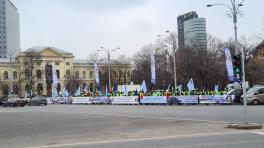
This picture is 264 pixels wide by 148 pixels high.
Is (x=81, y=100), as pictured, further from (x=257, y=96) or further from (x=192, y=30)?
(x=257, y=96)

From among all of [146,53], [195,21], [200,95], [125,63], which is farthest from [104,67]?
[200,95]

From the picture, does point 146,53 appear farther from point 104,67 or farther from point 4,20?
point 4,20

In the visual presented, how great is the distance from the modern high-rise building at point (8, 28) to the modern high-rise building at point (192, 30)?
3315 cm

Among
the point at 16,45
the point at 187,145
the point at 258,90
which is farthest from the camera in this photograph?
the point at 16,45

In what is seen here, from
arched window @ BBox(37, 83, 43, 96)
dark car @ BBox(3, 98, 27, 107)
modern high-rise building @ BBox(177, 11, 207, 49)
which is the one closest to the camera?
dark car @ BBox(3, 98, 27, 107)

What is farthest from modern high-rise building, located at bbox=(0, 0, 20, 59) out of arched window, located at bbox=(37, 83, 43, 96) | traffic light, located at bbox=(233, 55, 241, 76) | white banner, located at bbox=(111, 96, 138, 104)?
traffic light, located at bbox=(233, 55, 241, 76)

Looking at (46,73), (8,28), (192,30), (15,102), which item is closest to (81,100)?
(15,102)

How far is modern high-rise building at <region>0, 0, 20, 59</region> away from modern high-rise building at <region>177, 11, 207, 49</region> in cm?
3315

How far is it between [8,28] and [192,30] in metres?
39.7

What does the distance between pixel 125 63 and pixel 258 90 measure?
96.1m

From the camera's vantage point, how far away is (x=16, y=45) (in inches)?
4181

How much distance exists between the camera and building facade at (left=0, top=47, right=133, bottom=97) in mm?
137012

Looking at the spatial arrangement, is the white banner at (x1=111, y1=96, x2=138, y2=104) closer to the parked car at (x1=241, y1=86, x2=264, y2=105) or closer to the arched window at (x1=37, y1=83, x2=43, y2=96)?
the parked car at (x1=241, y1=86, x2=264, y2=105)

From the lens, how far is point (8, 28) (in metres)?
96.6
